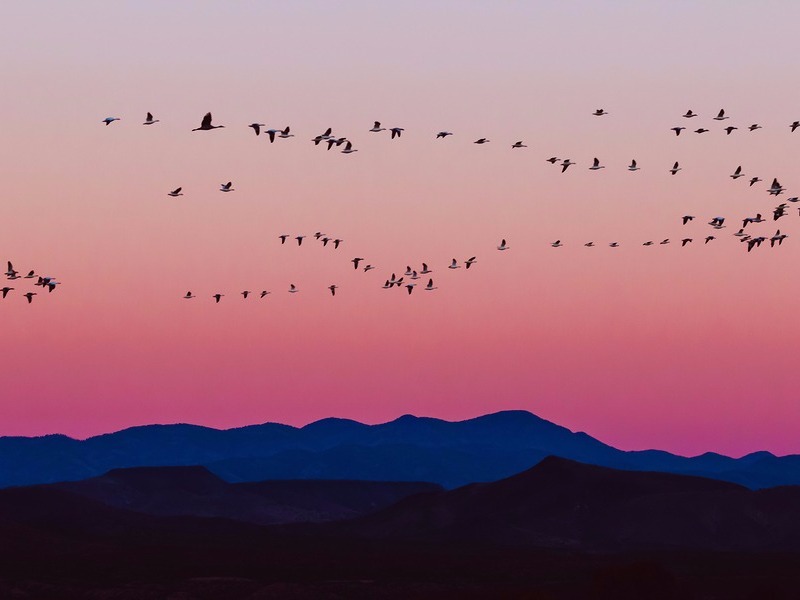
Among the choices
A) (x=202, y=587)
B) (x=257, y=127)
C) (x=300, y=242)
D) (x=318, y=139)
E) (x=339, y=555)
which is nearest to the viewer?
(x=257, y=127)

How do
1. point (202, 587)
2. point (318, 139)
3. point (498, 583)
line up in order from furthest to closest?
point (498, 583) < point (202, 587) < point (318, 139)

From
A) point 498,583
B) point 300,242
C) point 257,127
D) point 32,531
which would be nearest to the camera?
point 257,127

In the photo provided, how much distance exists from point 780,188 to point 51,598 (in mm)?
84328

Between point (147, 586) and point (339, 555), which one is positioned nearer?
point (147, 586)

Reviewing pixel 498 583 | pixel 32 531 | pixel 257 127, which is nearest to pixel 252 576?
pixel 498 583

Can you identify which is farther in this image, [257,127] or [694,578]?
[694,578]

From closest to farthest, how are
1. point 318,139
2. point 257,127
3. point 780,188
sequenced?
point 257,127 → point 318,139 → point 780,188

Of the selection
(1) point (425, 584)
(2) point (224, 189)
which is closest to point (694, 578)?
(1) point (425, 584)

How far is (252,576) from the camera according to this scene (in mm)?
159750

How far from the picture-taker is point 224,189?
9469 centimetres

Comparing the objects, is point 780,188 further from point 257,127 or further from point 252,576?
point 252,576

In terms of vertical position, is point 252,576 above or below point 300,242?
below

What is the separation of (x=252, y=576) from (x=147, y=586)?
16.3 metres

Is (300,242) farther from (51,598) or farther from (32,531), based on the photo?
(32,531)
